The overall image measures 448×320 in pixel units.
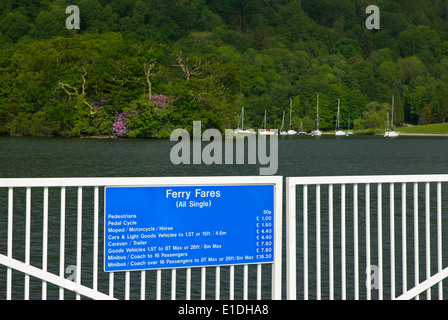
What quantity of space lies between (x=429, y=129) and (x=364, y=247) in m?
160

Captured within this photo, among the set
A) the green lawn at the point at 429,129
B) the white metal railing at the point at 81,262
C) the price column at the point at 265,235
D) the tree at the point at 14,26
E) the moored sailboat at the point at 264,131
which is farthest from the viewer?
the green lawn at the point at 429,129

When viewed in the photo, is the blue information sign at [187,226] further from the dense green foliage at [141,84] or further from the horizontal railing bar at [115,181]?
the dense green foliage at [141,84]

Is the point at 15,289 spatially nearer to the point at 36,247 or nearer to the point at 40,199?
the point at 36,247

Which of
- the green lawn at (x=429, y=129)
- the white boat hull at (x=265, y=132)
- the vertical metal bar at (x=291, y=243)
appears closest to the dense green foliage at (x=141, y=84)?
the white boat hull at (x=265, y=132)

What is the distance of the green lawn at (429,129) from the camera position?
6590 inches

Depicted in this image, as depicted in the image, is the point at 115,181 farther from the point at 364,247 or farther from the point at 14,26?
the point at 14,26

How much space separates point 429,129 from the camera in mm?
170000

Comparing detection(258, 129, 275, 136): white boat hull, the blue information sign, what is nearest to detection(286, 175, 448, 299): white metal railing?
the blue information sign

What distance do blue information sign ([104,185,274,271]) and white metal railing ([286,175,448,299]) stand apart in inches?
12.4

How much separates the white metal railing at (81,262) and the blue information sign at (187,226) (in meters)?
0.08

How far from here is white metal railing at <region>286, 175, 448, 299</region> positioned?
6438 mm

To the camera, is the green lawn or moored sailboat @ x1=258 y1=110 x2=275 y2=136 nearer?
moored sailboat @ x1=258 y1=110 x2=275 y2=136

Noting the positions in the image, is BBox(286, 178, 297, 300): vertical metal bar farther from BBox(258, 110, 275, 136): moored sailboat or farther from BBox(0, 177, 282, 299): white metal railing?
BBox(258, 110, 275, 136): moored sailboat
